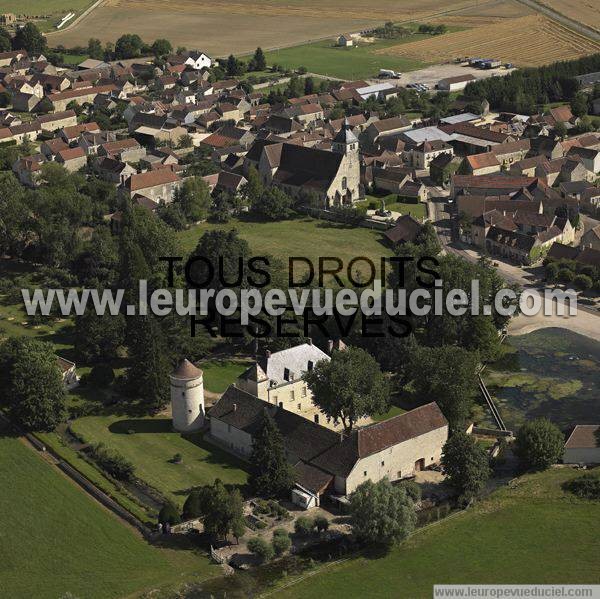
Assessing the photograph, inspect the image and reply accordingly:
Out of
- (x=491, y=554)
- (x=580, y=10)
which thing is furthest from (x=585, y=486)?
(x=580, y=10)

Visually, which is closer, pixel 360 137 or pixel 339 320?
pixel 339 320

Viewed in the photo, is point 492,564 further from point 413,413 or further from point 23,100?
point 23,100

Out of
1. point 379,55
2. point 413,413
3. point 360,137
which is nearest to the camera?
point 413,413

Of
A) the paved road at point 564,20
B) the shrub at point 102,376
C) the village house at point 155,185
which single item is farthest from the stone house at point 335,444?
the paved road at point 564,20

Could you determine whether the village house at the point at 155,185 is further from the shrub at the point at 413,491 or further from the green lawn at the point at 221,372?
the shrub at the point at 413,491

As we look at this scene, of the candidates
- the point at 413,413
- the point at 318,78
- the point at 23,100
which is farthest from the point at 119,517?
the point at 318,78

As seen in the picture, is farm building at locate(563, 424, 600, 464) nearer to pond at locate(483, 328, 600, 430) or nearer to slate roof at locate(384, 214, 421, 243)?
pond at locate(483, 328, 600, 430)
